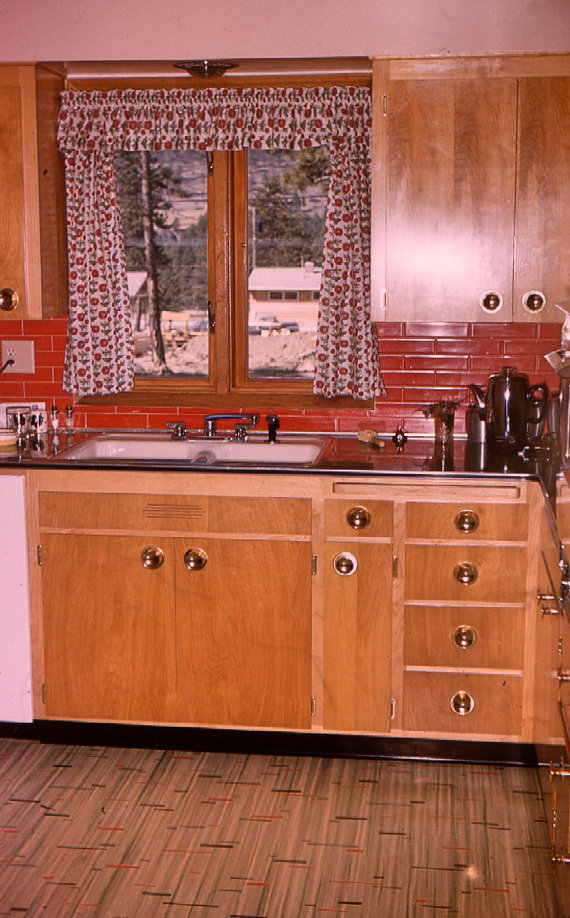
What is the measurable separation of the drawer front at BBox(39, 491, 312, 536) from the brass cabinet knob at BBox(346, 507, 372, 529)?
0.14m

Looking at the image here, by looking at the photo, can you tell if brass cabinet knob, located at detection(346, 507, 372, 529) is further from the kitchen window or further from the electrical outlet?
the electrical outlet

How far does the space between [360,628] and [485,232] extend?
4.65 feet

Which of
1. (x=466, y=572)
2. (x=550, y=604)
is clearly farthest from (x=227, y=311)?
(x=550, y=604)

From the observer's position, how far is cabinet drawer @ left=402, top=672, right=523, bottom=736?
3549 millimetres

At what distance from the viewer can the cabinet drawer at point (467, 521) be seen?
3.46 metres

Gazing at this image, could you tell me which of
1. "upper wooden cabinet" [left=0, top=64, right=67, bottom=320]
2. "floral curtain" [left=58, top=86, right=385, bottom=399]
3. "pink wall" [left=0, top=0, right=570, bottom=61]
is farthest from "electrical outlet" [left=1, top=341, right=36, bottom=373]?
"pink wall" [left=0, top=0, right=570, bottom=61]

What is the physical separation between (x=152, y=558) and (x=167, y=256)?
1338 millimetres

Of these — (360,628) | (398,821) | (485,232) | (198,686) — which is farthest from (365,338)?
(398,821)

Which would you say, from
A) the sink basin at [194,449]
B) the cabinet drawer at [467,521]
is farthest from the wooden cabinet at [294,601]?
the sink basin at [194,449]

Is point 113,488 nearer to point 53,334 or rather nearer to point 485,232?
point 53,334

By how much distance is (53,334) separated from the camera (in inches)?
169

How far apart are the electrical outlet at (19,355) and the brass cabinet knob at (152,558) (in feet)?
3.67

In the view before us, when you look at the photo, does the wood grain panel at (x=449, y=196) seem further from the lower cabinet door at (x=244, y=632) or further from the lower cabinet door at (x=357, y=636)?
the lower cabinet door at (x=244, y=632)

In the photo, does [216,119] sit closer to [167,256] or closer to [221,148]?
[221,148]
